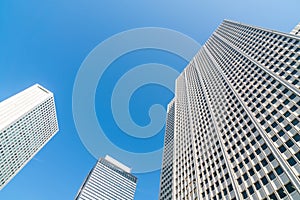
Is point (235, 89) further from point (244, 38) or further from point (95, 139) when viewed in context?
point (95, 139)

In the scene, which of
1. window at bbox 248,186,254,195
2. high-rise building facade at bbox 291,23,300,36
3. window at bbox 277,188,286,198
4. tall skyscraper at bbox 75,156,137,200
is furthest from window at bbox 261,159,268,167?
tall skyscraper at bbox 75,156,137,200

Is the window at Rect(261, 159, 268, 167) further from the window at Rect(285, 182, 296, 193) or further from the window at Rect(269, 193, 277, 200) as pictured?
the window at Rect(285, 182, 296, 193)

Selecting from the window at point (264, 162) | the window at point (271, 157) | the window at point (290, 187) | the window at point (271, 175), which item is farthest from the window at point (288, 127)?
the window at point (290, 187)

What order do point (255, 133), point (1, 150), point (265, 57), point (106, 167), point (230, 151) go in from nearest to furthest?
point (255, 133) < point (230, 151) < point (265, 57) < point (1, 150) < point (106, 167)

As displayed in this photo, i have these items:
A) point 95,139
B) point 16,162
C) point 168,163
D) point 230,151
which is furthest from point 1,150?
point 230,151

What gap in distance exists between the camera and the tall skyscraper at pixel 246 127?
35.2 meters

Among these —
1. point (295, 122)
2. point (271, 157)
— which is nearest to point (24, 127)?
point (271, 157)

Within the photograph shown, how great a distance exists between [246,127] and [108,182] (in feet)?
397

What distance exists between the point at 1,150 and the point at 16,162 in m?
14.4

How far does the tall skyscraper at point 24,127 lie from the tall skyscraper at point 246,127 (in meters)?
86.1

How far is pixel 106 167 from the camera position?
522 ft

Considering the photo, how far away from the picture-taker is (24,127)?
132m

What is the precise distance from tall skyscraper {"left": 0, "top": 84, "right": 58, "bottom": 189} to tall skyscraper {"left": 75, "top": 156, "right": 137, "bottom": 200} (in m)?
38.4

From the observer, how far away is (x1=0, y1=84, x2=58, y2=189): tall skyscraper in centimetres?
Answer: 11729
